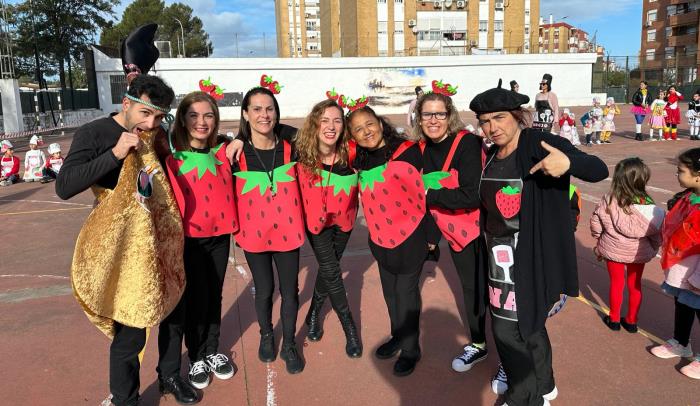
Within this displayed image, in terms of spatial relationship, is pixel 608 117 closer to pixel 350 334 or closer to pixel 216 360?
pixel 350 334

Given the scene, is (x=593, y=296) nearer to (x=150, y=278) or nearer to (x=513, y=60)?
(x=150, y=278)

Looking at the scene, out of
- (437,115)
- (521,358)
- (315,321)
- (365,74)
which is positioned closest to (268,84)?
(437,115)

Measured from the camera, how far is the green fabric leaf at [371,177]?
10.7ft

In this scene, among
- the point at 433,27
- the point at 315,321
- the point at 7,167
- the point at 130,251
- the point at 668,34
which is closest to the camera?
the point at 130,251

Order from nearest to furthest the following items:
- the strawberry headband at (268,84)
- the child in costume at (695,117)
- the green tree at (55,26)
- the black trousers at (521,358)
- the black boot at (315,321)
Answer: the black trousers at (521,358) < the strawberry headband at (268,84) < the black boot at (315,321) < the child in costume at (695,117) < the green tree at (55,26)

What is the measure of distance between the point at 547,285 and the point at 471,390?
3.31 feet

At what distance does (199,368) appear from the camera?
130 inches

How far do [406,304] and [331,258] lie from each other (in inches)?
25.1

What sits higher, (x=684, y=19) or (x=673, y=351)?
(x=684, y=19)

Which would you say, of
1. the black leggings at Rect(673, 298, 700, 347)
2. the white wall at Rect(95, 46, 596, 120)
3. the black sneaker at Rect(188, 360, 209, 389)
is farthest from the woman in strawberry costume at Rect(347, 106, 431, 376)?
the white wall at Rect(95, 46, 596, 120)

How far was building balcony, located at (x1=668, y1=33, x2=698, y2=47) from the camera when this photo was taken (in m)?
54.6

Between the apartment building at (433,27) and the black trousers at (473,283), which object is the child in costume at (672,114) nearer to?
the black trousers at (473,283)

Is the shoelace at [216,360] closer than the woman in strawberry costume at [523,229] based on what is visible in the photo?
No

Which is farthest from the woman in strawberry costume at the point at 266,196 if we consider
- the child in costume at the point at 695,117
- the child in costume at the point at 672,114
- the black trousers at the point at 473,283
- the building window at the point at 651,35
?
the building window at the point at 651,35
